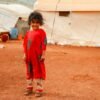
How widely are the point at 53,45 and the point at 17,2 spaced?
9.22 meters

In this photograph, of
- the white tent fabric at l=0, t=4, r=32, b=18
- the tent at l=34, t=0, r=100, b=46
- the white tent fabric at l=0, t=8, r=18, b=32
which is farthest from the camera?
the white tent fabric at l=0, t=4, r=32, b=18

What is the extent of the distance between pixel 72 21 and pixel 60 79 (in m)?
11.1

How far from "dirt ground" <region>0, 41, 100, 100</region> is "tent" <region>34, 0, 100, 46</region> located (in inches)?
234

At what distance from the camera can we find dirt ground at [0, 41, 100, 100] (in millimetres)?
7273

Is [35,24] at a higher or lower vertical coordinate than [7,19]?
higher

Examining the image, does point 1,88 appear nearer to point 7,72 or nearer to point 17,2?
point 7,72

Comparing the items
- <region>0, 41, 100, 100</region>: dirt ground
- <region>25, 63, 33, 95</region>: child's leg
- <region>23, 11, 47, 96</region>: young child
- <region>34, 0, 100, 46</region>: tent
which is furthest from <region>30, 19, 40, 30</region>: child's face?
<region>34, 0, 100, 46</region>: tent

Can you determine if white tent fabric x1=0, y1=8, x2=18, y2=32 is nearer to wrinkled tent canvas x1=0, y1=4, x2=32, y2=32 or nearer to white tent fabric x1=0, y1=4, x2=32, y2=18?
wrinkled tent canvas x1=0, y1=4, x2=32, y2=32

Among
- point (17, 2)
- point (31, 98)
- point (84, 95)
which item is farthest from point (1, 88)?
point (17, 2)

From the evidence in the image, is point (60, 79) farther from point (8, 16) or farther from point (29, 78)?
point (8, 16)

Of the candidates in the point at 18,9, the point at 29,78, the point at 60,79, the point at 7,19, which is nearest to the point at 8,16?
the point at 7,19

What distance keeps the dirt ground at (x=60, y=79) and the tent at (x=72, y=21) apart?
595 centimetres

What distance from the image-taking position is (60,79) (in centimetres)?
907

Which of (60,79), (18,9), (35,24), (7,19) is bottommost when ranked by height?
(60,79)
